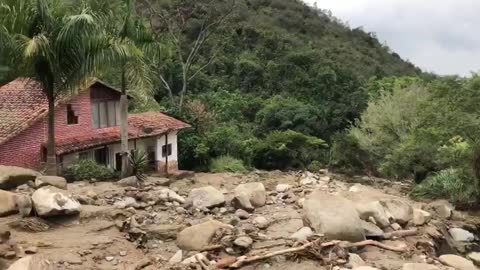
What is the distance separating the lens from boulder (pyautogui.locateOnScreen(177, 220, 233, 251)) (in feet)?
32.7

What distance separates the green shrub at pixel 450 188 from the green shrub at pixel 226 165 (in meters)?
7.59

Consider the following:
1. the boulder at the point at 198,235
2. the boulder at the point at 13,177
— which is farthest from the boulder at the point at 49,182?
the boulder at the point at 198,235

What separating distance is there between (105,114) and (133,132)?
1.24 m

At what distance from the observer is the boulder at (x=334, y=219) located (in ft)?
33.5

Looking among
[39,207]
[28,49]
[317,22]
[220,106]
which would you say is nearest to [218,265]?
[39,207]

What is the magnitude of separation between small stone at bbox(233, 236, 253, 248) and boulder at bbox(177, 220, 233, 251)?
461 mm

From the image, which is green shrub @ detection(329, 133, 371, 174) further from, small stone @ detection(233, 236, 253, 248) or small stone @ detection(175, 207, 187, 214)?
small stone @ detection(233, 236, 253, 248)

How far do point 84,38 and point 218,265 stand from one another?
6600mm

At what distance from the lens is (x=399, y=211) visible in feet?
41.9

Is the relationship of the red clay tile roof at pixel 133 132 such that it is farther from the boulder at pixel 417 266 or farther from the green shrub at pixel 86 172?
the boulder at pixel 417 266

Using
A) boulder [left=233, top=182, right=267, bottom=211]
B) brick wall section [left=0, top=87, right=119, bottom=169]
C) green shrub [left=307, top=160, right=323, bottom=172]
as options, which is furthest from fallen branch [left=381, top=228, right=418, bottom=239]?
green shrub [left=307, top=160, right=323, bottom=172]

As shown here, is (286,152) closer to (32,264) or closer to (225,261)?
(225,261)

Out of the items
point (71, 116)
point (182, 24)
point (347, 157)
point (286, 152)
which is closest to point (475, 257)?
point (71, 116)

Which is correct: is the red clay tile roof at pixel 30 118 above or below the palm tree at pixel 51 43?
below
